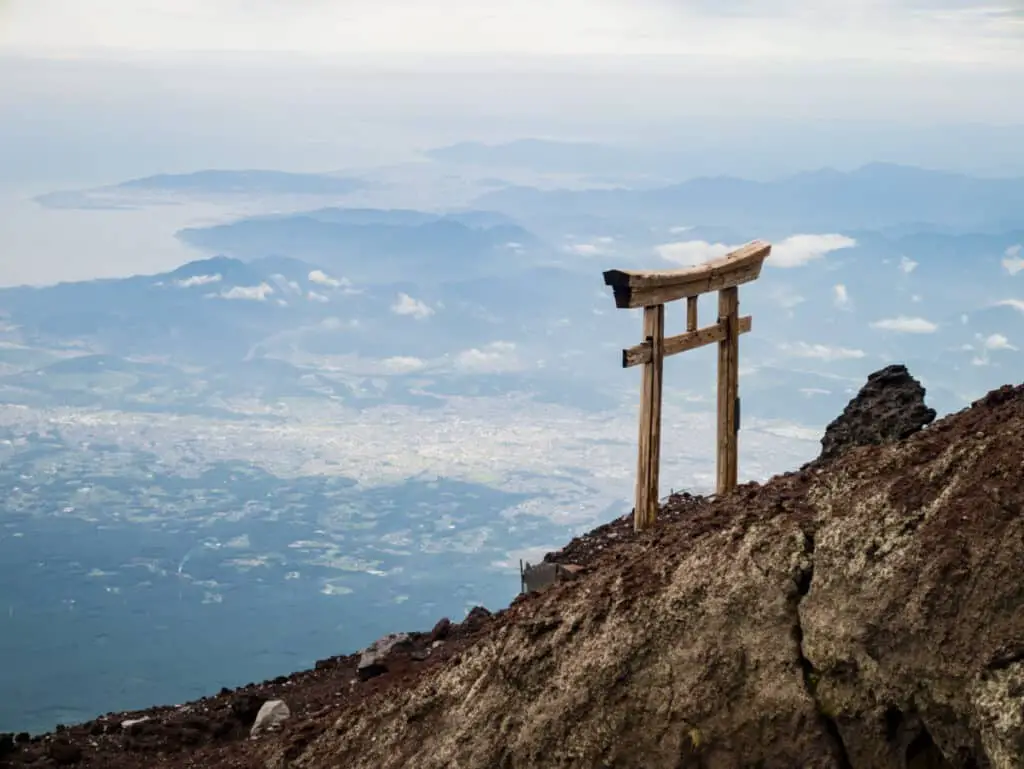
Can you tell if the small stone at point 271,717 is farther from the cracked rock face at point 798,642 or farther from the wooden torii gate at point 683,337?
the wooden torii gate at point 683,337

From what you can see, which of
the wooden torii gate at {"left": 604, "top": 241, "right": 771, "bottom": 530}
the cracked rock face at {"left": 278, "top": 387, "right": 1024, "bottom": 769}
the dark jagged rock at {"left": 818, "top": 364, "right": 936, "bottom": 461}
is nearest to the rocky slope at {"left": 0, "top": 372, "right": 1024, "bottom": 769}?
the cracked rock face at {"left": 278, "top": 387, "right": 1024, "bottom": 769}

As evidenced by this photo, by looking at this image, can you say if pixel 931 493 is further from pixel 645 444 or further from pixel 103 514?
pixel 103 514

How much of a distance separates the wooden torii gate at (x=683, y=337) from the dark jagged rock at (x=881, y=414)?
100cm

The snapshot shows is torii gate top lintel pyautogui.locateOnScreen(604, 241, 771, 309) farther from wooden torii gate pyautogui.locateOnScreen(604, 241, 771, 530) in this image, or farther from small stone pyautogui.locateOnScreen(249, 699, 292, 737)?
small stone pyautogui.locateOnScreen(249, 699, 292, 737)

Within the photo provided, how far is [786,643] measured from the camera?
819cm

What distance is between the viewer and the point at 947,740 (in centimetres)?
750

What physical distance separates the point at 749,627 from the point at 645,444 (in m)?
4.10

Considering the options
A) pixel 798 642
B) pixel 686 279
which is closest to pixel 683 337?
pixel 686 279

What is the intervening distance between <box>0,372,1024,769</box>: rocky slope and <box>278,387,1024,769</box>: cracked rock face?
11 mm

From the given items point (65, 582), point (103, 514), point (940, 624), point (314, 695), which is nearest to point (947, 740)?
point (940, 624)

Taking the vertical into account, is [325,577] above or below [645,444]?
below

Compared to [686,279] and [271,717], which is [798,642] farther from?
[271,717]

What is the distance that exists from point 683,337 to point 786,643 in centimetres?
484

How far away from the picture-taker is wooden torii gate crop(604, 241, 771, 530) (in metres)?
12.0
